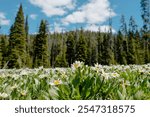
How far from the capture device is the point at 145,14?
83688 mm

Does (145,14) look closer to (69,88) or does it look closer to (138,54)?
(138,54)

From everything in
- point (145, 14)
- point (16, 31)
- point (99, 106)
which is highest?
point (145, 14)

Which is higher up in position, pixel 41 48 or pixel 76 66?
pixel 41 48

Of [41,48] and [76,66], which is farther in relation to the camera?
[41,48]

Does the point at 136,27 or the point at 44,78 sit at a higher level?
the point at 136,27

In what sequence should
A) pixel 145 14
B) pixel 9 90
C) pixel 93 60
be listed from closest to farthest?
pixel 9 90 → pixel 145 14 → pixel 93 60

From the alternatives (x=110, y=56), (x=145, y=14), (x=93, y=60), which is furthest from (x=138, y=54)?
(x=93, y=60)

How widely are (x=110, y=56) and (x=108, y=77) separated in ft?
234

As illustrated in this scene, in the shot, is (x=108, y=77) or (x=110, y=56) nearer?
(x=108, y=77)

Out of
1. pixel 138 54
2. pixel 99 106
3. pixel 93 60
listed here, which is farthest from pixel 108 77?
pixel 93 60

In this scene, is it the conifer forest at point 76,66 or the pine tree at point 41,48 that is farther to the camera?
the pine tree at point 41,48

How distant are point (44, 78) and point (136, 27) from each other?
9042 centimetres

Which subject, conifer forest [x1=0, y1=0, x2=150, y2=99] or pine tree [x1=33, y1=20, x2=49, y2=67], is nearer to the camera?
conifer forest [x1=0, y1=0, x2=150, y2=99]

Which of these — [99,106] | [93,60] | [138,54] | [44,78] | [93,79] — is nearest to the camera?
[99,106]
